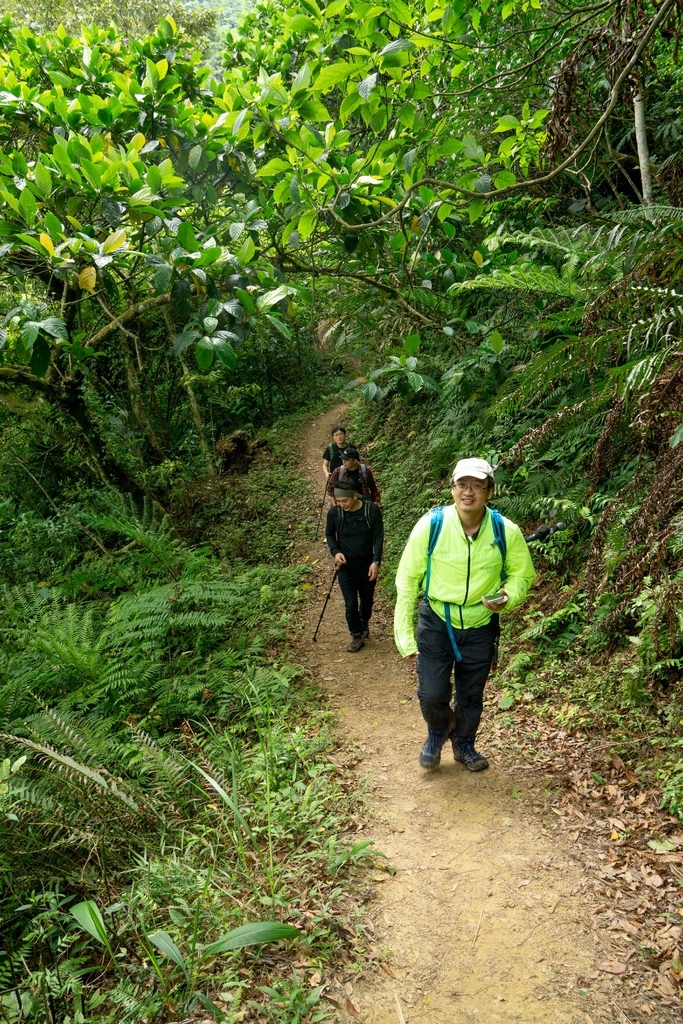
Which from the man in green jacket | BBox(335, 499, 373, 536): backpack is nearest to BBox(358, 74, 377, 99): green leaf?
the man in green jacket

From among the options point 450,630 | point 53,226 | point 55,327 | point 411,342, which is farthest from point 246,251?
point 450,630

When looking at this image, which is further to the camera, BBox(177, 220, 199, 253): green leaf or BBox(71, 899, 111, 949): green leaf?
BBox(177, 220, 199, 253): green leaf

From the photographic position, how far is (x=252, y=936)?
254 cm

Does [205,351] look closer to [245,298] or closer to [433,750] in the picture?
[245,298]

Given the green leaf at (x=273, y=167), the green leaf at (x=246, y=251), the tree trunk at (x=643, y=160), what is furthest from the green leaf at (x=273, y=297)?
the tree trunk at (x=643, y=160)

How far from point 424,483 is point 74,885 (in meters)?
7.12

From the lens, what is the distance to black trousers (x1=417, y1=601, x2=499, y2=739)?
3754mm

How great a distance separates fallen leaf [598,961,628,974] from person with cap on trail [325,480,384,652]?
378 centimetres

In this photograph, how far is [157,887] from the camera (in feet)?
10.4

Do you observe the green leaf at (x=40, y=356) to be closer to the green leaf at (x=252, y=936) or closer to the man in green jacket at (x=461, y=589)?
the man in green jacket at (x=461, y=589)

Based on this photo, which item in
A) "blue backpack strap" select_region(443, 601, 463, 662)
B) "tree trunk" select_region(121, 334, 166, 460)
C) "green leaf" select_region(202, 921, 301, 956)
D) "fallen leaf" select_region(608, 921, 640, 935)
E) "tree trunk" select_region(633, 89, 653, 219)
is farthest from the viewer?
"tree trunk" select_region(121, 334, 166, 460)

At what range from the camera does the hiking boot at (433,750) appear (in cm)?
414

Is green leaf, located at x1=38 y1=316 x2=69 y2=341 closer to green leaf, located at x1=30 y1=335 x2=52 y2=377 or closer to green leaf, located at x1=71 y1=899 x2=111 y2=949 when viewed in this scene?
green leaf, located at x1=30 y1=335 x2=52 y2=377

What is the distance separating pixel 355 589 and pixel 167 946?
409cm
